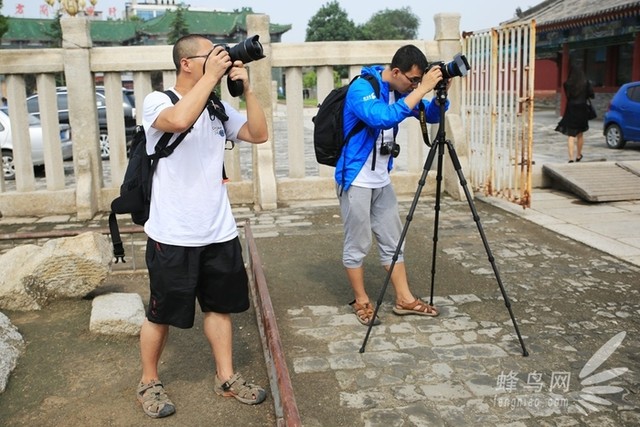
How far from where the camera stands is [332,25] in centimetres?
7175

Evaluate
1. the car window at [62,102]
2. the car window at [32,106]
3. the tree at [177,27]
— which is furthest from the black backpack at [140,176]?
the tree at [177,27]

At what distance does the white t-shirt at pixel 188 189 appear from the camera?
3.46 meters

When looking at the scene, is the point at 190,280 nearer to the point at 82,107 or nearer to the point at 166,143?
the point at 166,143

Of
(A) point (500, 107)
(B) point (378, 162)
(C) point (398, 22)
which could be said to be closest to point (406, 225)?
(B) point (378, 162)

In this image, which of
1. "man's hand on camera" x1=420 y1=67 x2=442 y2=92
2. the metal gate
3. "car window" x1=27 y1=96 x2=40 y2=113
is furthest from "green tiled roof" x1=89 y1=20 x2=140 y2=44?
"man's hand on camera" x1=420 y1=67 x2=442 y2=92

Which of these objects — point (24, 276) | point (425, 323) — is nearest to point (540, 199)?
point (425, 323)

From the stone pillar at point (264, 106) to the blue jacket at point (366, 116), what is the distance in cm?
420

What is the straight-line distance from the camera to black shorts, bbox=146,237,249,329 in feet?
11.6

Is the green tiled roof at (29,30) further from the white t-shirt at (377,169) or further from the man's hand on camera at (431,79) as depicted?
the man's hand on camera at (431,79)

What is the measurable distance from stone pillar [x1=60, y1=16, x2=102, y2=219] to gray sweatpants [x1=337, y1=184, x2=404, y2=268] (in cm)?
496

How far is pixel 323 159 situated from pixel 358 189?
0.34 meters

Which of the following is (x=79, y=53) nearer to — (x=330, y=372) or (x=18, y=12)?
(x=330, y=372)

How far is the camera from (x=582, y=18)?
20.7 meters

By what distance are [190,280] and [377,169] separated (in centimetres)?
177
